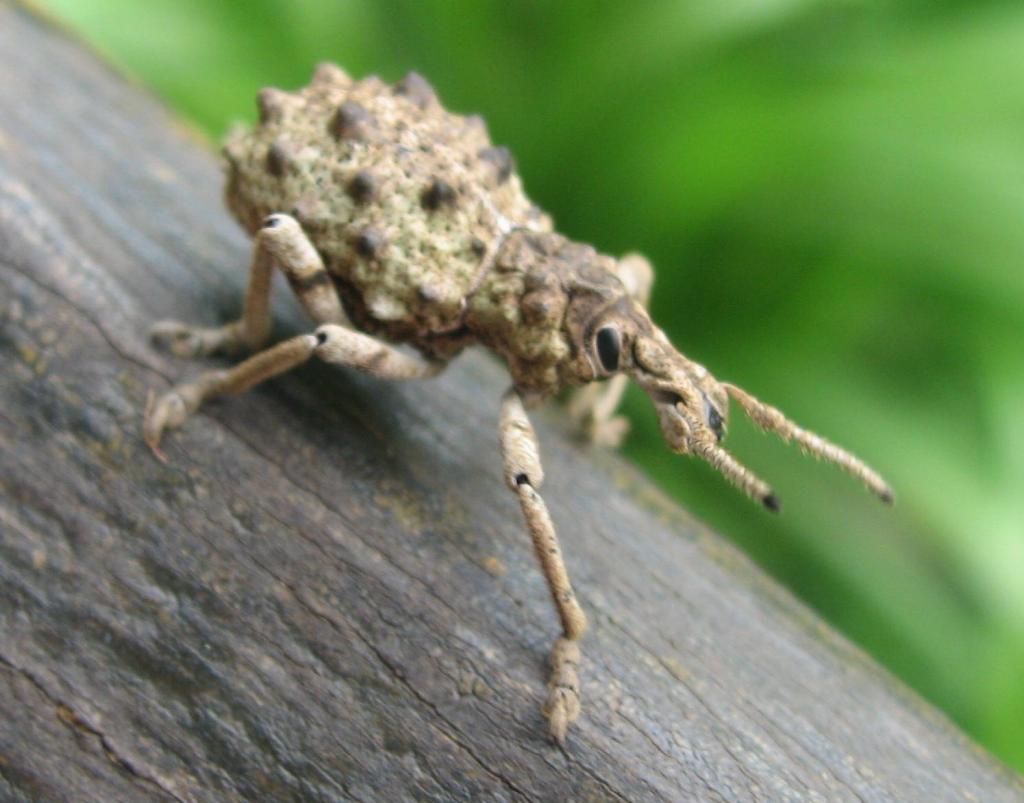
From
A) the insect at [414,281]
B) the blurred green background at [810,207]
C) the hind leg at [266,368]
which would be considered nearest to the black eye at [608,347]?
the insect at [414,281]

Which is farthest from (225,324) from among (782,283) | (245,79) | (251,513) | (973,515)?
(973,515)

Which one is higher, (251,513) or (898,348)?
(898,348)

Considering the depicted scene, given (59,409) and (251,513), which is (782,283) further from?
(59,409)

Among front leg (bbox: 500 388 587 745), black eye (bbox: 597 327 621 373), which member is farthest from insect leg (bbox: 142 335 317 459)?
black eye (bbox: 597 327 621 373)

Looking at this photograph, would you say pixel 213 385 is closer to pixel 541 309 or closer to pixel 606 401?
pixel 541 309

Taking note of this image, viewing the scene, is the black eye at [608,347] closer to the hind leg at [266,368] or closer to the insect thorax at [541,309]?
the insect thorax at [541,309]
